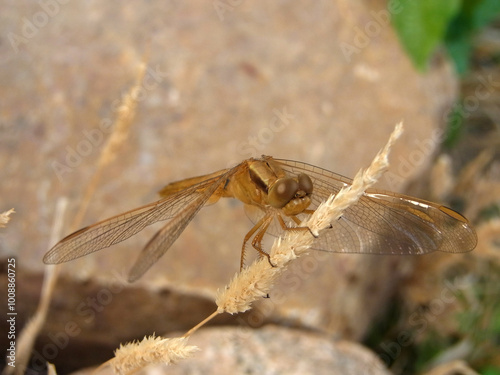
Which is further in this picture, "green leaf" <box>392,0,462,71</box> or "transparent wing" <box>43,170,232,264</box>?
"green leaf" <box>392,0,462,71</box>

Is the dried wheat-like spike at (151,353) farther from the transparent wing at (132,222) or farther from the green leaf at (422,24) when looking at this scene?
the green leaf at (422,24)

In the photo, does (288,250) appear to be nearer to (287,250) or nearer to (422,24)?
(287,250)

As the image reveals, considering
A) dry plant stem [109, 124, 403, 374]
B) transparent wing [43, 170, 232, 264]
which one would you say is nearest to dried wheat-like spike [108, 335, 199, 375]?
dry plant stem [109, 124, 403, 374]

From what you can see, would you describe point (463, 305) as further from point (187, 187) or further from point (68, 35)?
point (68, 35)

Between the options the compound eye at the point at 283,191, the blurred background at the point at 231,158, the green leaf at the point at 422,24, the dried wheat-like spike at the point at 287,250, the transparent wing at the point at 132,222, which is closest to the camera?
the dried wheat-like spike at the point at 287,250

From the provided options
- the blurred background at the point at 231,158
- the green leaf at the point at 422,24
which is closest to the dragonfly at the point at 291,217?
the blurred background at the point at 231,158

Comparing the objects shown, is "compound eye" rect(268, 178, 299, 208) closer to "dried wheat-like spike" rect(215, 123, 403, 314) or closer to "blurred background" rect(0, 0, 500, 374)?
"dried wheat-like spike" rect(215, 123, 403, 314)

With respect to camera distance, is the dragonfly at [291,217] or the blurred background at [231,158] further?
the blurred background at [231,158]

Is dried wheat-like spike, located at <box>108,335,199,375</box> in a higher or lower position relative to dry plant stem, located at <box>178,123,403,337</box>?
lower
